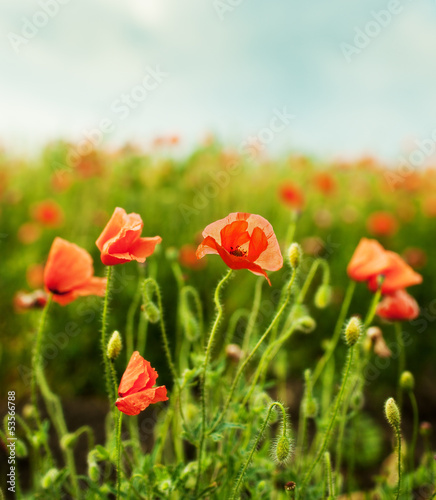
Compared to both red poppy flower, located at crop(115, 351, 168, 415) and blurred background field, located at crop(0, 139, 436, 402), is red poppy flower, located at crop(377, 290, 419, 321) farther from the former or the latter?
blurred background field, located at crop(0, 139, 436, 402)

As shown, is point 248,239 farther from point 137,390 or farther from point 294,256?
point 137,390

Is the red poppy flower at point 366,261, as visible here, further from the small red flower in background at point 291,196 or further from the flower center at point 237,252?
the small red flower in background at point 291,196

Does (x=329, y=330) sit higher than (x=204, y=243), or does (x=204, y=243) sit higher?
(x=204, y=243)

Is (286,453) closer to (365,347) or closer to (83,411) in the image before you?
(365,347)

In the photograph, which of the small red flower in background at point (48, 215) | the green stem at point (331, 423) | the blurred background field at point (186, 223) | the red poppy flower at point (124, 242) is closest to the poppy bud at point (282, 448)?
the green stem at point (331, 423)

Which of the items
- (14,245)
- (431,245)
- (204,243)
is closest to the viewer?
(204,243)

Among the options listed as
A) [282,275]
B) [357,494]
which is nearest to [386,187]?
[282,275]

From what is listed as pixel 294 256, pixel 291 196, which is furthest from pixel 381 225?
pixel 294 256
